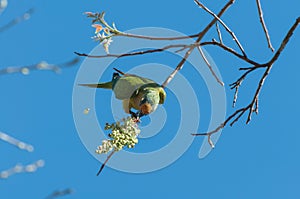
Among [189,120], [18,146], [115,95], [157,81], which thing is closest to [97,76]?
[115,95]

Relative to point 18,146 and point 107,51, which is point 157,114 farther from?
point 18,146

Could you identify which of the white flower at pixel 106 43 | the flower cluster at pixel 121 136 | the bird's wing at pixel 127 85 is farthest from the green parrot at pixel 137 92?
the white flower at pixel 106 43

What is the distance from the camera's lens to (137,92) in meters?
3.92

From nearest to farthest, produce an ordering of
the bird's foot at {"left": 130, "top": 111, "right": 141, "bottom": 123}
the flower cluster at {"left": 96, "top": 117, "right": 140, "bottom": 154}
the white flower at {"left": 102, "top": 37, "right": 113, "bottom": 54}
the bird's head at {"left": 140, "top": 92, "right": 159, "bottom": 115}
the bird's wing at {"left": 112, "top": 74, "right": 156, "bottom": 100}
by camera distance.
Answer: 1. the flower cluster at {"left": 96, "top": 117, "right": 140, "bottom": 154}
2. the white flower at {"left": 102, "top": 37, "right": 113, "bottom": 54}
3. the bird's foot at {"left": 130, "top": 111, "right": 141, "bottom": 123}
4. the bird's head at {"left": 140, "top": 92, "right": 159, "bottom": 115}
5. the bird's wing at {"left": 112, "top": 74, "right": 156, "bottom": 100}

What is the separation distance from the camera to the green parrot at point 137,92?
12.6ft

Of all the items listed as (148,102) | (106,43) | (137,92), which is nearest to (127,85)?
(137,92)

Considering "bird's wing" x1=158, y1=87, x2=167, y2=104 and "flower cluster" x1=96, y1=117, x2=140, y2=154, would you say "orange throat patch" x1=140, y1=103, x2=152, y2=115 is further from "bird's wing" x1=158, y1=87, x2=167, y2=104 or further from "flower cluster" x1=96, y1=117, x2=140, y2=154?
"flower cluster" x1=96, y1=117, x2=140, y2=154

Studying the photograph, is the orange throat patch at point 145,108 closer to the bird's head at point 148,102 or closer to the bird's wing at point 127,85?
the bird's head at point 148,102

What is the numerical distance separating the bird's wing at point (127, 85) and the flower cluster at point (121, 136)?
0.50 meters

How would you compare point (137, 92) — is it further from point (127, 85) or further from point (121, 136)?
point (121, 136)

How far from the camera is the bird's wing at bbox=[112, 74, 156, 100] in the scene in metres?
3.94

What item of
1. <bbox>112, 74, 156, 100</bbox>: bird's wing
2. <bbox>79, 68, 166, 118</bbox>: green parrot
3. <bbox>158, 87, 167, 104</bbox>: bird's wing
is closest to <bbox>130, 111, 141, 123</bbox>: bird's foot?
<bbox>79, 68, 166, 118</bbox>: green parrot

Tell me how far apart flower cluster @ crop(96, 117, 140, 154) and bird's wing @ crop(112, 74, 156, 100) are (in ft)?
1.66

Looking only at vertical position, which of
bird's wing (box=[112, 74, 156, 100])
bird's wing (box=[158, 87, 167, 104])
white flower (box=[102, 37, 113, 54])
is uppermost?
bird's wing (box=[112, 74, 156, 100])
